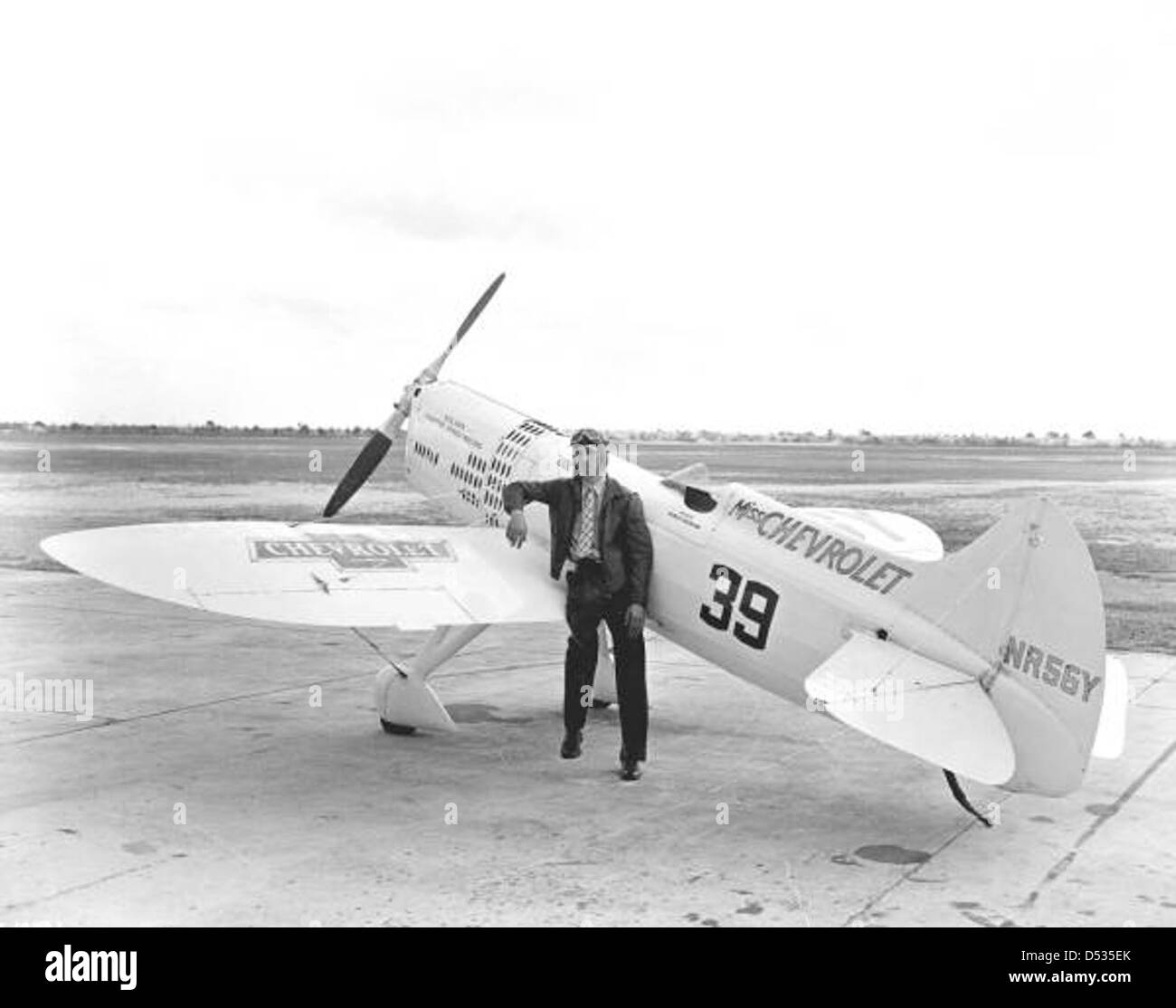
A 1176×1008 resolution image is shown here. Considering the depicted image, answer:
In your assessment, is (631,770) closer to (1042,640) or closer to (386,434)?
(1042,640)

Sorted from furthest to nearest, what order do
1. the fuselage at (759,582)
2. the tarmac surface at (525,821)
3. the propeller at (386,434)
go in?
the propeller at (386,434) < the fuselage at (759,582) < the tarmac surface at (525,821)

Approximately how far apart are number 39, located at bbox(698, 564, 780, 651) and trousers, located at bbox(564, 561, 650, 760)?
0.51 meters

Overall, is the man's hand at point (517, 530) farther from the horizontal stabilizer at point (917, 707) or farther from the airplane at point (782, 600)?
the horizontal stabilizer at point (917, 707)

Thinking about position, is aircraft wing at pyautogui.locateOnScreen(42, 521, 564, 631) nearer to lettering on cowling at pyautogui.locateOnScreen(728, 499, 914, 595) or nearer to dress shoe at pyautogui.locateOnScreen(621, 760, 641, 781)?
dress shoe at pyautogui.locateOnScreen(621, 760, 641, 781)

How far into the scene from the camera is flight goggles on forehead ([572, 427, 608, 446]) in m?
8.05

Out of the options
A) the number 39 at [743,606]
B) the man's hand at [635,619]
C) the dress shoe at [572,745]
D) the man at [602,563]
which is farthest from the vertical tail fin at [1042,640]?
Result: the dress shoe at [572,745]

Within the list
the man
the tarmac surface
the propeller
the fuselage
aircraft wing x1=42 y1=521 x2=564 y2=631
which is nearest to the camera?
the tarmac surface

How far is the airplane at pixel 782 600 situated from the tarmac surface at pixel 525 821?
0.57 meters

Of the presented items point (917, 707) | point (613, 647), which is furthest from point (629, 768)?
point (917, 707)

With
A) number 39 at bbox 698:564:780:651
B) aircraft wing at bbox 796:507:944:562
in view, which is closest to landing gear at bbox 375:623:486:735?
number 39 at bbox 698:564:780:651

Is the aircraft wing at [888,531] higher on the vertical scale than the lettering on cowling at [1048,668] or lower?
higher

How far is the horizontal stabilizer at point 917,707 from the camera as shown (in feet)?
19.9
